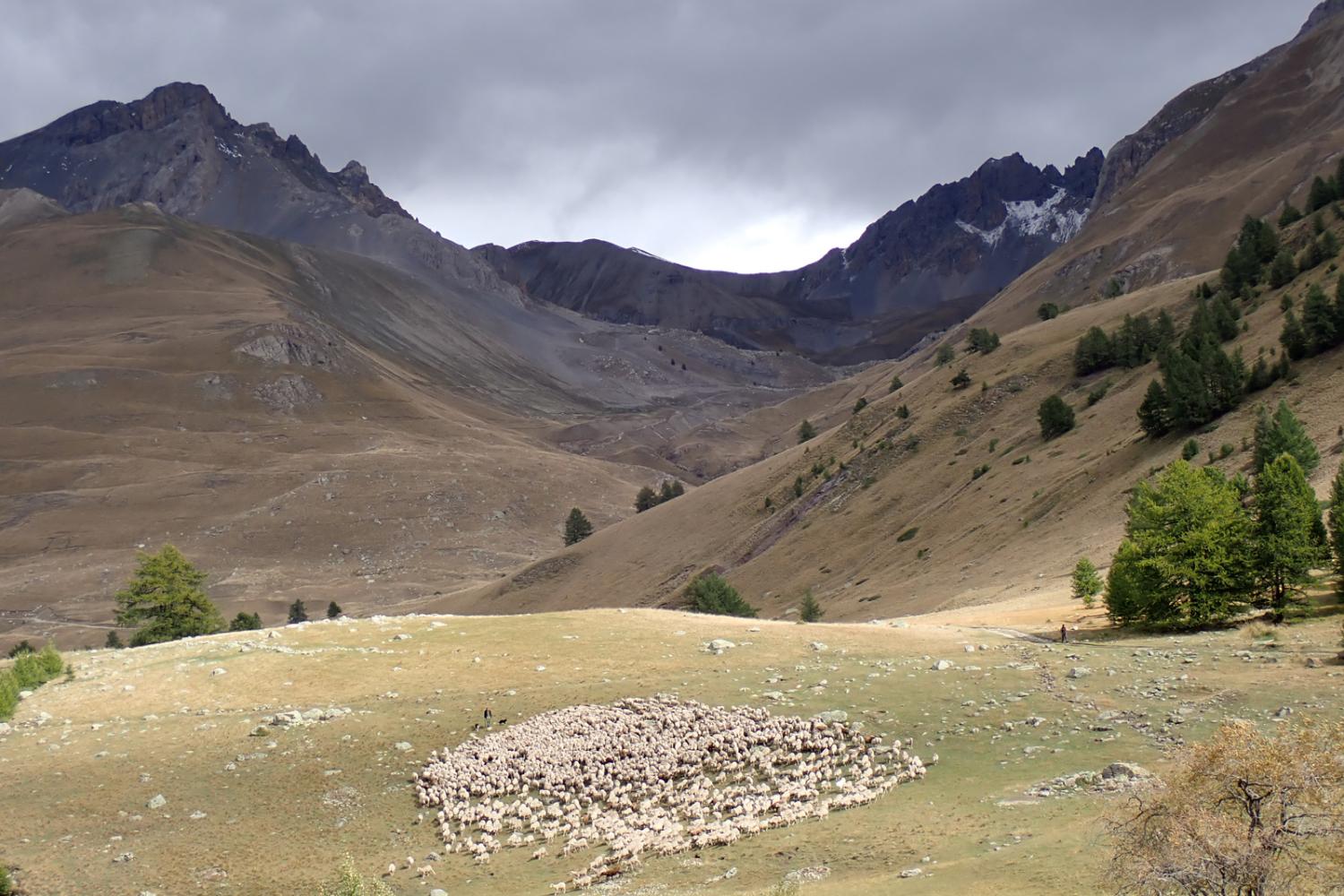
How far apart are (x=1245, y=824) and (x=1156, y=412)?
58.7 m

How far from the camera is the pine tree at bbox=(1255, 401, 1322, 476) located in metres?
47.1

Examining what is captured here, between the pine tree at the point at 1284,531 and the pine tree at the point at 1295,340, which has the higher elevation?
the pine tree at the point at 1295,340

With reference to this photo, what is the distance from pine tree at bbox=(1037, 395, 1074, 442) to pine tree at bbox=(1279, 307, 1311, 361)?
16.6m

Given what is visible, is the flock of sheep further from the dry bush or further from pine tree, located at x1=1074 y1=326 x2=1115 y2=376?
pine tree, located at x1=1074 y1=326 x2=1115 y2=376

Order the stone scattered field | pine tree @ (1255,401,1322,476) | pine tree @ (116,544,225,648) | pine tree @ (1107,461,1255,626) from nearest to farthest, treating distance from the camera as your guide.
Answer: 1. the stone scattered field
2. pine tree @ (1107,461,1255,626)
3. pine tree @ (1255,401,1322,476)
4. pine tree @ (116,544,225,648)

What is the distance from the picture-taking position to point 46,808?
24359mm

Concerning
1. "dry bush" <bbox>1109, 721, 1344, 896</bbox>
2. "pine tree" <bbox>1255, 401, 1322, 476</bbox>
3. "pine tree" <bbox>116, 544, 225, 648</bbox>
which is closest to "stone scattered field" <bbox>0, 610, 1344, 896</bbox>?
"dry bush" <bbox>1109, 721, 1344, 896</bbox>

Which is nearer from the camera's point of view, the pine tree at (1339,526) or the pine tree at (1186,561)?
the pine tree at (1339,526)

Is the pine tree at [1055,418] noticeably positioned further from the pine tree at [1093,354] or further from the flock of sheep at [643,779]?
the flock of sheep at [643,779]

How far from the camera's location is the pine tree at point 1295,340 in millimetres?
63844

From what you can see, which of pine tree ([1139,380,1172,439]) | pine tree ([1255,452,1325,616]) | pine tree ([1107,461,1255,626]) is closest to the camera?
pine tree ([1255,452,1325,616])

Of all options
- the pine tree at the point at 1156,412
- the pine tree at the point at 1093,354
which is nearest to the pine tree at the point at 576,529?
the pine tree at the point at 1093,354

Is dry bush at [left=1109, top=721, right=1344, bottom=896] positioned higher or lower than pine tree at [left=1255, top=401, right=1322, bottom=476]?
lower

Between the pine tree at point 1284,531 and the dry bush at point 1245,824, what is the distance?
24897 millimetres
